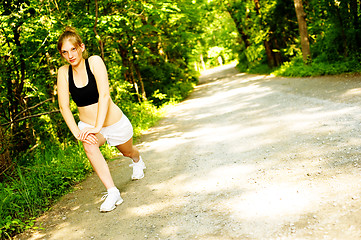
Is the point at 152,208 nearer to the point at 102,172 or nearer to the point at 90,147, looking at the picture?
the point at 102,172

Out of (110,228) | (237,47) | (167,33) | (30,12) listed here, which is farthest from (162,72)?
(237,47)

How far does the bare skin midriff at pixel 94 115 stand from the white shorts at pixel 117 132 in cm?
6

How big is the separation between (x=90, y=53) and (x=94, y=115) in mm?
5371

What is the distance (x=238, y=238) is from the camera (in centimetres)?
254

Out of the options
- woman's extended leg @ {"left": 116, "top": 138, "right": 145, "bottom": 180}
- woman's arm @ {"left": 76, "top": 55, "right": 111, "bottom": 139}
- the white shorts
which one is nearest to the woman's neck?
woman's arm @ {"left": 76, "top": 55, "right": 111, "bottom": 139}

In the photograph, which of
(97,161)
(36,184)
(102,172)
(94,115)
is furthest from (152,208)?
(36,184)

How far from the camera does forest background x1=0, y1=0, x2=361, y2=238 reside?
495 centimetres

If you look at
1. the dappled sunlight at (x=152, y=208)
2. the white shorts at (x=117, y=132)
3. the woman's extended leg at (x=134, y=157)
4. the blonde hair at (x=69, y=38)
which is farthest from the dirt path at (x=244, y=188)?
the blonde hair at (x=69, y=38)

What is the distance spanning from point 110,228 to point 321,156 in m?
2.79

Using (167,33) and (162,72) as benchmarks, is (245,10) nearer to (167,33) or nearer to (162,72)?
(167,33)

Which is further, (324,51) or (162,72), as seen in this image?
(162,72)

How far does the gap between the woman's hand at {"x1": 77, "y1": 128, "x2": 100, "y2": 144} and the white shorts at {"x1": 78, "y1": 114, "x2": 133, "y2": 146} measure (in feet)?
0.80

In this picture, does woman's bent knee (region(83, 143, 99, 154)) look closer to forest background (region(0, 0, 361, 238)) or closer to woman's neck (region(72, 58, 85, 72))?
woman's neck (region(72, 58, 85, 72))

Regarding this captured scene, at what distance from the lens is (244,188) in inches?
139
